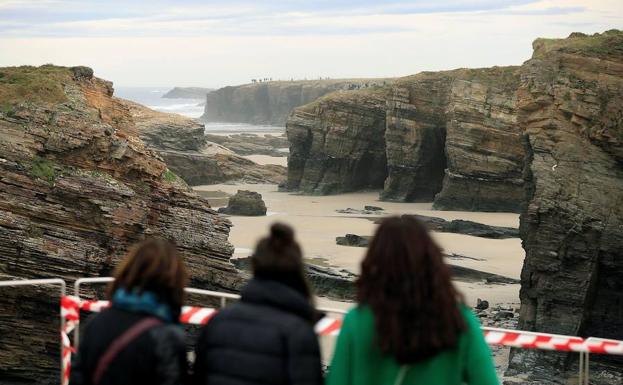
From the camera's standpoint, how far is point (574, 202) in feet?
62.7

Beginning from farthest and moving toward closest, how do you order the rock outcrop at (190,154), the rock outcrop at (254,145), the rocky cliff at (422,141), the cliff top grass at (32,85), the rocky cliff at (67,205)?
1. the rock outcrop at (254,145)
2. the rock outcrop at (190,154)
3. the rocky cliff at (422,141)
4. the cliff top grass at (32,85)
5. the rocky cliff at (67,205)

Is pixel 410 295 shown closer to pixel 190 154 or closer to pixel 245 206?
pixel 245 206

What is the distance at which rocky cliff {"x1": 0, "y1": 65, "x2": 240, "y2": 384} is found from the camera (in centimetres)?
1627

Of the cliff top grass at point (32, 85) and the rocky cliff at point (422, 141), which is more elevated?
the cliff top grass at point (32, 85)

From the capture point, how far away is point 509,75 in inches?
1908

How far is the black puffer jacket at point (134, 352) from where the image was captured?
4.52 m

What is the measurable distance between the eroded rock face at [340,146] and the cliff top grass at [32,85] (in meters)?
33.1

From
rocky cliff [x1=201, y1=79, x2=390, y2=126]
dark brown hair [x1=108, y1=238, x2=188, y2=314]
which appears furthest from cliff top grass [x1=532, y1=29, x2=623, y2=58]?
rocky cliff [x1=201, y1=79, x2=390, y2=126]

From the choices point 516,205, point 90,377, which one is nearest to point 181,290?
point 90,377

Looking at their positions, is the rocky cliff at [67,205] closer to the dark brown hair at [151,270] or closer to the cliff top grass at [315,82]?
the dark brown hair at [151,270]

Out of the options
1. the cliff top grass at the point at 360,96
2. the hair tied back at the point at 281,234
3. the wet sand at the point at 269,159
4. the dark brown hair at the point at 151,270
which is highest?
the cliff top grass at the point at 360,96

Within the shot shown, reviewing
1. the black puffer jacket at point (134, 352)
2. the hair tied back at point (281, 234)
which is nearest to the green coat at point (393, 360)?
the hair tied back at point (281, 234)

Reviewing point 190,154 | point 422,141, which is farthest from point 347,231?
point 190,154

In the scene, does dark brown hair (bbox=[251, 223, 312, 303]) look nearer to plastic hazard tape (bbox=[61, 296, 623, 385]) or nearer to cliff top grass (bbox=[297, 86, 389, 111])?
plastic hazard tape (bbox=[61, 296, 623, 385])
